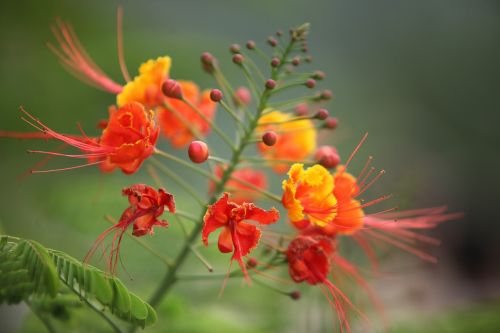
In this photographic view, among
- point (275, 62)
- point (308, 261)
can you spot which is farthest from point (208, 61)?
Result: point (308, 261)

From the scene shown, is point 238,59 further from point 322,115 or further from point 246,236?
point 246,236

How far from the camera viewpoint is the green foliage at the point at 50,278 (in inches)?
53.8

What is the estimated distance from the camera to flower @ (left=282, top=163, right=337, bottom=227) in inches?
68.6

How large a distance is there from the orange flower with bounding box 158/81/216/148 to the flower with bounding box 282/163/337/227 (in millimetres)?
597

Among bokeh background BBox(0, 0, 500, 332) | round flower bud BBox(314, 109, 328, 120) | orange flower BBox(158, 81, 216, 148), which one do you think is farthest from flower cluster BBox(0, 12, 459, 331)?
bokeh background BBox(0, 0, 500, 332)

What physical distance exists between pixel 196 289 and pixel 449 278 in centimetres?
363

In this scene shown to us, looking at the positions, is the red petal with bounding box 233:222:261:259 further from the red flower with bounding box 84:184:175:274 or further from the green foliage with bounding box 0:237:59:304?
the green foliage with bounding box 0:237:59:304

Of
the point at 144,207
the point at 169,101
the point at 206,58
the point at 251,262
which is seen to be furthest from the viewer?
the point at 169,101

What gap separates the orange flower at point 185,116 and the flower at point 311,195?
60cm

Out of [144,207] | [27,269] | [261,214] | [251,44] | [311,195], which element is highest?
[251,44]

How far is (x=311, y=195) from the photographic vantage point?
180 cm

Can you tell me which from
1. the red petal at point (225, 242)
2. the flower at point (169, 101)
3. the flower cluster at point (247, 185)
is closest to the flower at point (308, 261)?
the flower cluster at point (247, 185)

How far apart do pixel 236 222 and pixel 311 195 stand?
27cm

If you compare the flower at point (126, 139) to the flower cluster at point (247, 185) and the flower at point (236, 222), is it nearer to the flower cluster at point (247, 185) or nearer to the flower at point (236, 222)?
the flower cluster at point (247, 185)
